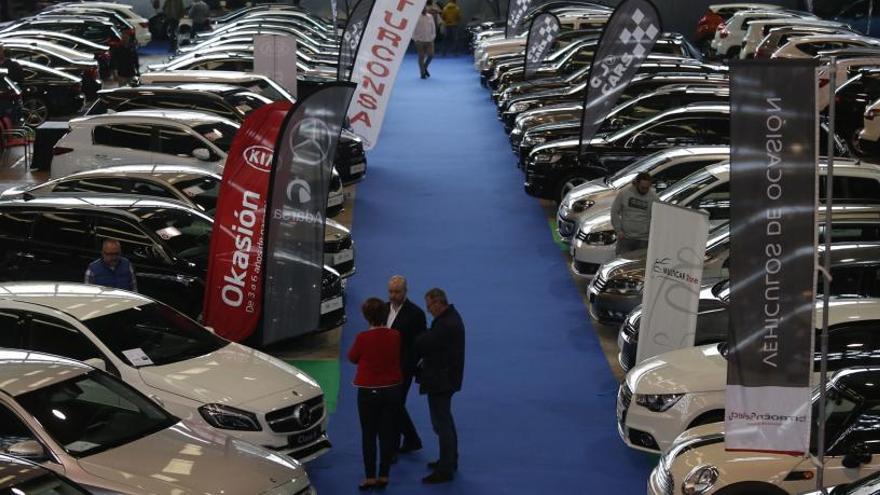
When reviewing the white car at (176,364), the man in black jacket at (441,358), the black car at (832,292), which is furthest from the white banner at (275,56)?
the man in black jacket at (441,358)

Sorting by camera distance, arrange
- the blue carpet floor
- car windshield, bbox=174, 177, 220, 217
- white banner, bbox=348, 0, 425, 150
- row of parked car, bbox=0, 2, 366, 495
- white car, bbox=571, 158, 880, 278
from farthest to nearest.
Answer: white banner, bbox=348, 0, 425, 150, car windshield, bbox=174, 177, 220, 217, white car, bbox=571, 158, 880, 278, the blue carpet floor, row of parked car, bbox=0, 2, 366, 495

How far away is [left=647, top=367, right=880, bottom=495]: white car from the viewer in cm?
945

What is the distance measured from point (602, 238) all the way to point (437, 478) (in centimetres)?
602

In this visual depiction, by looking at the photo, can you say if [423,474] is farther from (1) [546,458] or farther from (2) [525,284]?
(2) [525,284]

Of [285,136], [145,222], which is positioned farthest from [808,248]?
[145,222]

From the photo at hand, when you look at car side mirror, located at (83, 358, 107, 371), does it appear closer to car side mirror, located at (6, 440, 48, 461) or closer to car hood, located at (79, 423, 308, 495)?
car hood, located at (79, 423, 308, 495)

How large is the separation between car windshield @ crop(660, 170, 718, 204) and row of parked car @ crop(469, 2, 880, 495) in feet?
0.08

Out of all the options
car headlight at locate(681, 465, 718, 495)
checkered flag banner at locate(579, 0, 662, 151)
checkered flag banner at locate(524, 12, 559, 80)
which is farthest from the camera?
checkered flag banner at locate(524, 12, 559, 80)

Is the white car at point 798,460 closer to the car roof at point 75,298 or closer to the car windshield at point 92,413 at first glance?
the car windshield at point 92,413

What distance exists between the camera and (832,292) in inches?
530

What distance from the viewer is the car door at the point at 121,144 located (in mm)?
19844

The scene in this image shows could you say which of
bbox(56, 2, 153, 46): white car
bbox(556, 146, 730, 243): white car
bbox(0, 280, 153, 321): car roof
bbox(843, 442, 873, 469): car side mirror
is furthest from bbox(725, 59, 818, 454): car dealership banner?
bbox(56, 2, 153, 46): white car

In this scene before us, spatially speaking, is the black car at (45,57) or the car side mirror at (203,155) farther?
the black car at (45,57)

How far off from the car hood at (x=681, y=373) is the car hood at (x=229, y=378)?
8.80ft
